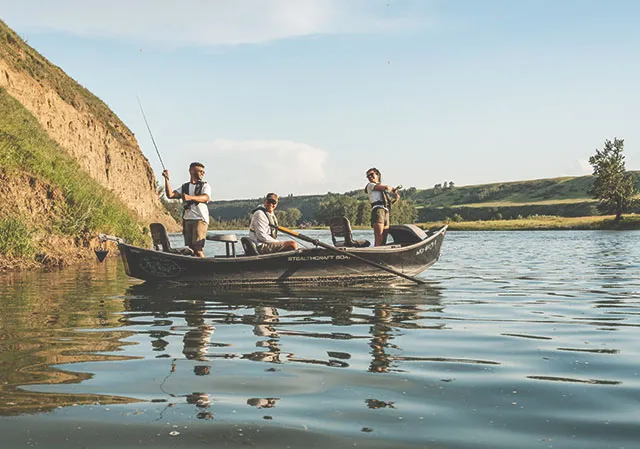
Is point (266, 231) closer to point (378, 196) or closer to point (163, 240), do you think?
point (163, 240)

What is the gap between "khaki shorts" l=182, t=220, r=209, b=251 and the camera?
1389 cm

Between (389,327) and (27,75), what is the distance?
134 feet

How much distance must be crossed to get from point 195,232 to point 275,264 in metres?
1.85

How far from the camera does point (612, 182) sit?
79.2 metres

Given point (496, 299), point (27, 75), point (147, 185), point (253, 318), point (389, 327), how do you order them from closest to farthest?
point (389, 327), point (253, 318), point (496, 299), point (27, 75), point (147, 185)

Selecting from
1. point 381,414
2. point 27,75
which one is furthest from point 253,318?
point 27,75

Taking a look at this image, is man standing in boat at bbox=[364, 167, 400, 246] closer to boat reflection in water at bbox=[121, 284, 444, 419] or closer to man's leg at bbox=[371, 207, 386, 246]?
man's leg at bbox=[371, 207, 386, 246]

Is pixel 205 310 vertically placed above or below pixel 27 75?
below

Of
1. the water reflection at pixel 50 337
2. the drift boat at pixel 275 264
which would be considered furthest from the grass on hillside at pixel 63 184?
the drift boat at pixel 275 264

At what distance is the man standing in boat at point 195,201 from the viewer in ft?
44.4

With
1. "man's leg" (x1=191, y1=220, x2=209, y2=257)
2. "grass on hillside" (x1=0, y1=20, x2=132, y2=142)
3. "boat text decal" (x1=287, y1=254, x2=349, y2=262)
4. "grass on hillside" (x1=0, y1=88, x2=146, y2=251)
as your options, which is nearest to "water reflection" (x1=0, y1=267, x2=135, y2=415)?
"man's leg" (x1=191, y1=220, x2=209, y2=257)

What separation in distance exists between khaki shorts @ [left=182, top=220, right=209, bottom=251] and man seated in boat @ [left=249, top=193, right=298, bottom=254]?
1055mm

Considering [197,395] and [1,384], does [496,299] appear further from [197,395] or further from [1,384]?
[1,384]

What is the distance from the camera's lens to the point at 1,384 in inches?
203
